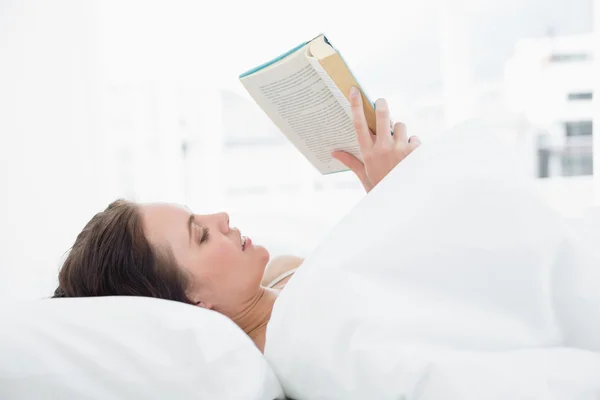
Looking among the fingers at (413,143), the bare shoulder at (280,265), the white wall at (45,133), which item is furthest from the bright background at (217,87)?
the fingers at (413,143)

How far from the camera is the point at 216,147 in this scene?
4137 millimetres

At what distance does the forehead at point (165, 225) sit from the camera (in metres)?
1.12

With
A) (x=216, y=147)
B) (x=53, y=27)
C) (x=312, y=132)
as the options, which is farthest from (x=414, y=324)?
(x=216, y=147)

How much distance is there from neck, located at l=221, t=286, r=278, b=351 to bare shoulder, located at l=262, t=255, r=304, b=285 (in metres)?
0.21

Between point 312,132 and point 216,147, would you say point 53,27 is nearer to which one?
point 216,147

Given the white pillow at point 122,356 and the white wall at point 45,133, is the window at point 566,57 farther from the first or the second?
the white pillow at point 122,356

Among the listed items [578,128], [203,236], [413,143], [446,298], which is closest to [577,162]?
[578,128]

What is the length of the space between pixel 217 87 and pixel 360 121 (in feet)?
10.3

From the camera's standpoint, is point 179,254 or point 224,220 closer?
point 179,254

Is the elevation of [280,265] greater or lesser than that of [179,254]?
lesser

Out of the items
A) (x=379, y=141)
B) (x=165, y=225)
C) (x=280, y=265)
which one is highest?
(x=379, y=141)

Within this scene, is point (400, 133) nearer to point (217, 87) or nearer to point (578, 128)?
point (217, 87)

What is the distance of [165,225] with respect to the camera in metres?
1.14

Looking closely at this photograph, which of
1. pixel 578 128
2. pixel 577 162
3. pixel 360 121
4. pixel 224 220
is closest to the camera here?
pixel 360 121
